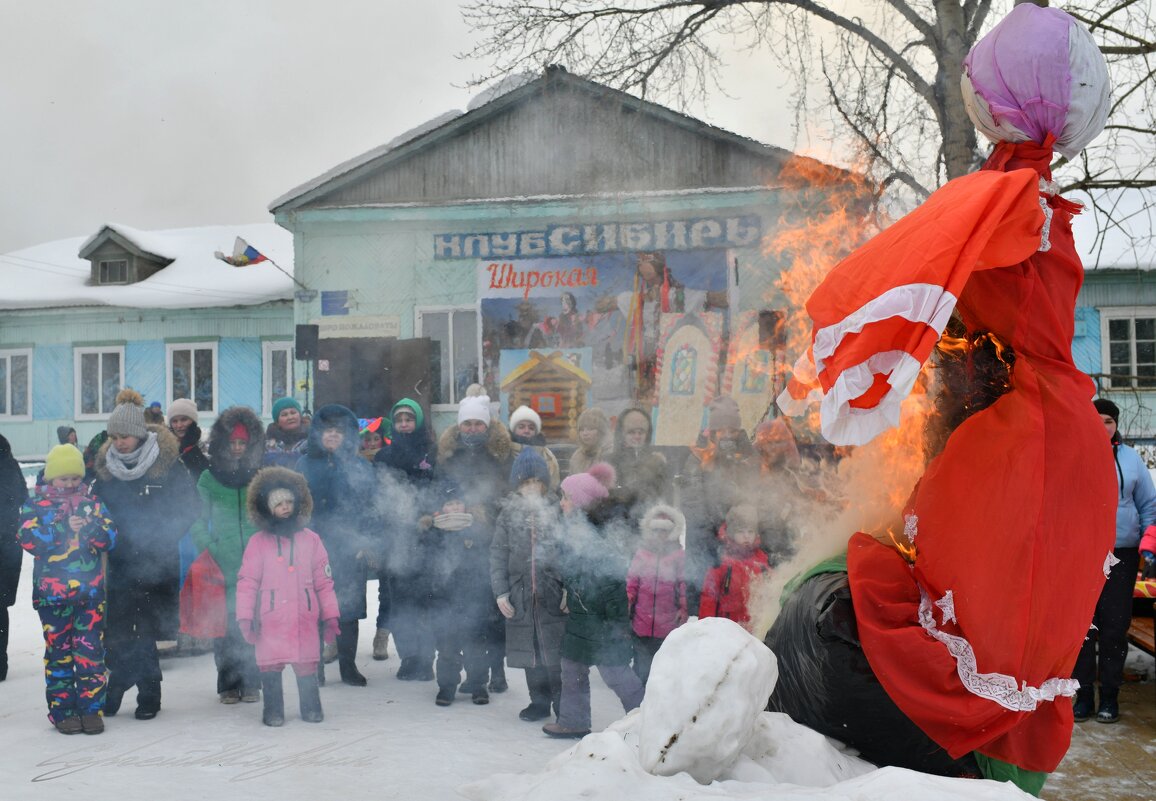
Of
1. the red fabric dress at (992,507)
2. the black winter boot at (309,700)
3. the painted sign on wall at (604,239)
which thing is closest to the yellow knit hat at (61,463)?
the black winter boot at (309,700)

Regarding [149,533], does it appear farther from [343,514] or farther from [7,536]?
[7,536]

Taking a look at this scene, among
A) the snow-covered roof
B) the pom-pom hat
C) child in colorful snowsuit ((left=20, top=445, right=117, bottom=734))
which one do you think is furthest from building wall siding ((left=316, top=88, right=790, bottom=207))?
child in colorful snowsuit ((left=20, top=445, right=117, bottom=734))

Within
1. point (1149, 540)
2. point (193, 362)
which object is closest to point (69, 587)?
point (1149, 540)

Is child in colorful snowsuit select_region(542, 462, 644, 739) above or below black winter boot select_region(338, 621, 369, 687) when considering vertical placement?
above

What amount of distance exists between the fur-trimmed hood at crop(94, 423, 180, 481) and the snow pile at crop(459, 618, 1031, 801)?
4.20 meters

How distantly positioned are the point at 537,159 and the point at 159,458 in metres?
8.57

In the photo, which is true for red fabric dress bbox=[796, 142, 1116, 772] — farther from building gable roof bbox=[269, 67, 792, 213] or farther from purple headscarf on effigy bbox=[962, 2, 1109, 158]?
building gable roof bbox=[269, 67, 792, 213]

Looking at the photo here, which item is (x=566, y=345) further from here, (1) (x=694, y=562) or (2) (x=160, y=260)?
(2) (x=160, y=260)

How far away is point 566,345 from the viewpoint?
1328 centimetres

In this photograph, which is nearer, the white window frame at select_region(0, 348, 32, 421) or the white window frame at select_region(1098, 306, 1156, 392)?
the white window frame at select_region(1098, 306, 1156, 392)

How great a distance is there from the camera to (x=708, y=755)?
7.50 ft

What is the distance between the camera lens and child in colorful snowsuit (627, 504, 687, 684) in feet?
17.0

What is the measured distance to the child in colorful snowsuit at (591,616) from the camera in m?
5.24

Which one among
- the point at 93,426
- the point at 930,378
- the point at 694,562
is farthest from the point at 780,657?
the point at 93,426
